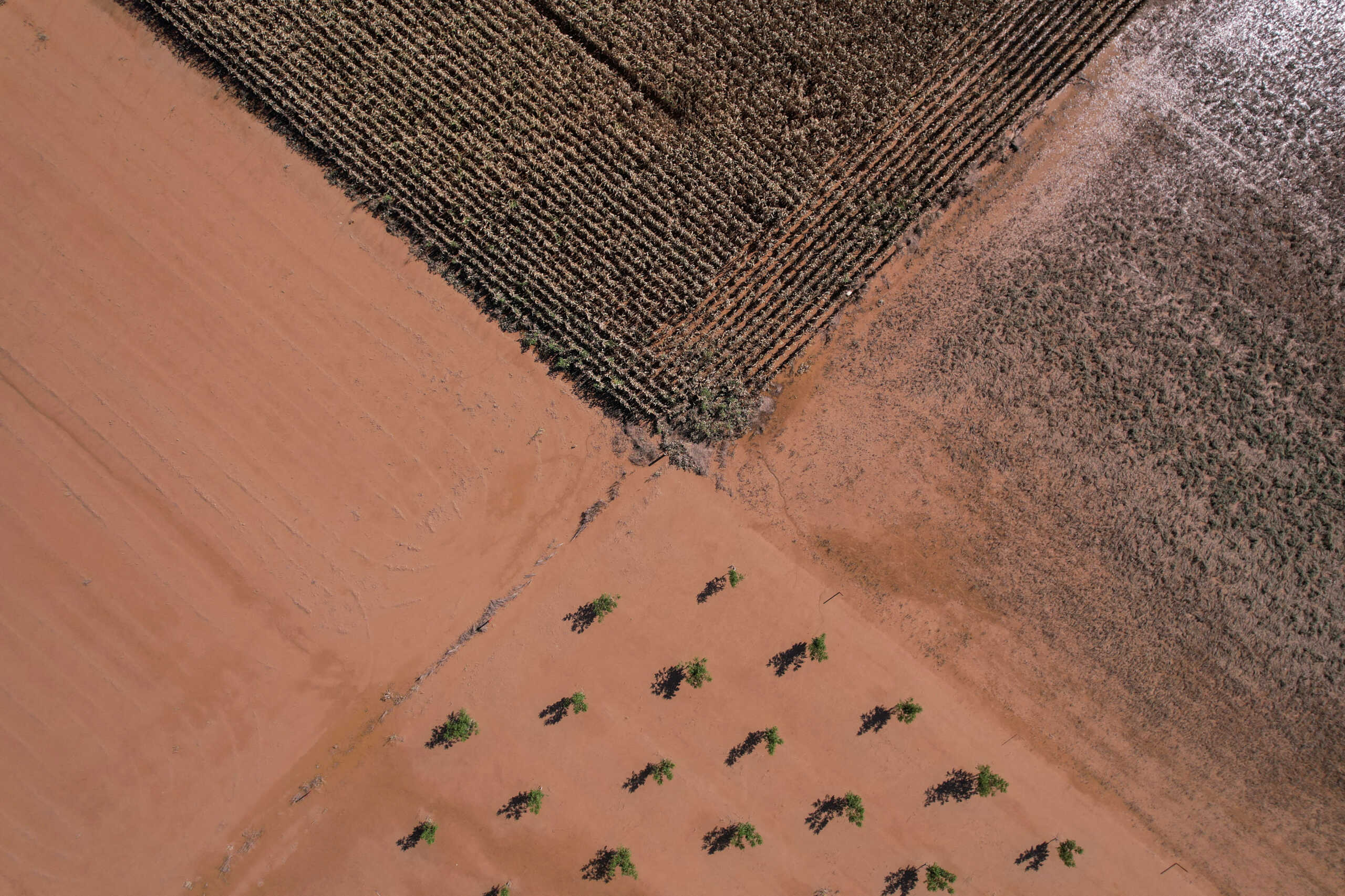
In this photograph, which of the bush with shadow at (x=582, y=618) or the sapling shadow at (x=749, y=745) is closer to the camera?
the sapling shadow at (x=749, y=745)

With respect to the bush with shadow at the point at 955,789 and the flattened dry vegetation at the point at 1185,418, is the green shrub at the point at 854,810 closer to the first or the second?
the bush with shadow at the point at 955,789

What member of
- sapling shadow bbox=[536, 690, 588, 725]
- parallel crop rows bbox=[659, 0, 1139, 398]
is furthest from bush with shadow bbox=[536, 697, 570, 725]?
parallel crop rows bbox=[659, 0, 1139, 398]

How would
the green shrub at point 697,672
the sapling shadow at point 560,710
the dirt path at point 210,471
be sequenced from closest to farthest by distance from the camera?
the green shrub at point 697,672 < the sapling shadow at point 560,710 < the dirt path at point 210,471

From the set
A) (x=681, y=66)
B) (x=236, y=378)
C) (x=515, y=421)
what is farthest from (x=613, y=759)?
(x=681, y=66)

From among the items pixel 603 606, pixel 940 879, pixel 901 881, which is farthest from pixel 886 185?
pixel 901 881

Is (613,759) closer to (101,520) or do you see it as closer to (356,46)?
(101,520)

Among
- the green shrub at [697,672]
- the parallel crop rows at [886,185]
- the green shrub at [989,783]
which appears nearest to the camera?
the green shrub at [989,783]

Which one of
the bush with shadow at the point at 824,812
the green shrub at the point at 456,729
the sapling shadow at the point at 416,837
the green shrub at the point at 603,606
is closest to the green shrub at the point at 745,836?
the bush with shadow at the point at 824,812

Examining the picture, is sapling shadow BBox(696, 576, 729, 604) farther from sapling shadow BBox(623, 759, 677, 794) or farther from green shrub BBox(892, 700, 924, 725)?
green shrub BBox(892, 700, 924, 725)
